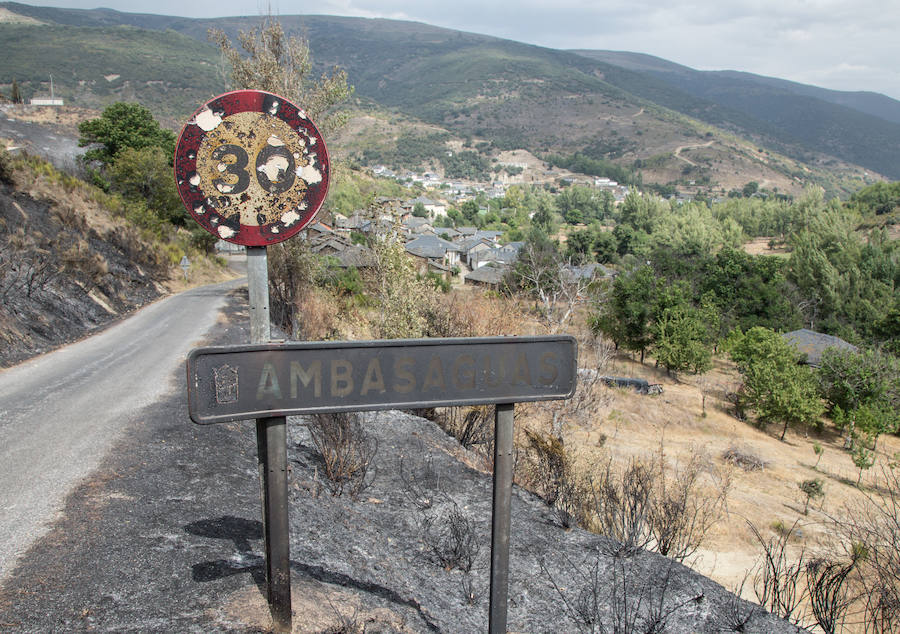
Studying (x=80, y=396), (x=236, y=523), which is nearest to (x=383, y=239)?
(x=80, y=396)

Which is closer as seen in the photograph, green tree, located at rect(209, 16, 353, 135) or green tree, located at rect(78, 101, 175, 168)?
green tree, located at rect(209, 16, 353, 135)

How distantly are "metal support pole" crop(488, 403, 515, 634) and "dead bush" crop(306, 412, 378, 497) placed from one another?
2.73 m

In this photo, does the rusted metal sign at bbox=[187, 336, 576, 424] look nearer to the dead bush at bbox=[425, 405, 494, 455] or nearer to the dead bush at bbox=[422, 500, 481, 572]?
the dead bush at bbox=[422, 500, 481, 572]

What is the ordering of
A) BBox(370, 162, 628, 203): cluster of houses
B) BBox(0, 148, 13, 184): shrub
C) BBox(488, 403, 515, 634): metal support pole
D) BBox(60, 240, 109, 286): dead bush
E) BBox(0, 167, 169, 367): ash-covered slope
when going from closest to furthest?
BBox(488, 403, 515, 634): metal support pole < BBox(0, 167, 169, 367): ash-covered slope < BBox(60, 240, 109, 286): dead bush < BBox(0, 148, 13, 184): shrub < BBox(370, 162, 628, 203): cluster of houses

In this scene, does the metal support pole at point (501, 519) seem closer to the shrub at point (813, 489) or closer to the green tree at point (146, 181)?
the shrub at point (813, 489)

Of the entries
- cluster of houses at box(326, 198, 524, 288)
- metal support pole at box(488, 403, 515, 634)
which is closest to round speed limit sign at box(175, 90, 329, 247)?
metal support pole at box(488, 403, 515, 634)

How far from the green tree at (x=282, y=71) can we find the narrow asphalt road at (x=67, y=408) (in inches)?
227

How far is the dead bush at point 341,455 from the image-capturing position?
5023 mm

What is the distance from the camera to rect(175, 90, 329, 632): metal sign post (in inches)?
86.7

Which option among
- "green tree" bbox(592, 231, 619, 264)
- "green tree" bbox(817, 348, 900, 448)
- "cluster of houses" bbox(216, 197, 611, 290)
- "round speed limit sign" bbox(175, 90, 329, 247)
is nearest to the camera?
"round speed limit sign" bbox(175, 90, 329, 247)

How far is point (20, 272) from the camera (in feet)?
36.2

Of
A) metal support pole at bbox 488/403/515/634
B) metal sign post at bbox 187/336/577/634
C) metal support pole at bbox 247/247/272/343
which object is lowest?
metal support pole at bbox 488/403/515/634

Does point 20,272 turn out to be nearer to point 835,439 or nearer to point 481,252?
point 835,439

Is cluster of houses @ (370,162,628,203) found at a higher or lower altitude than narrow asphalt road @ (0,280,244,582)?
higher
